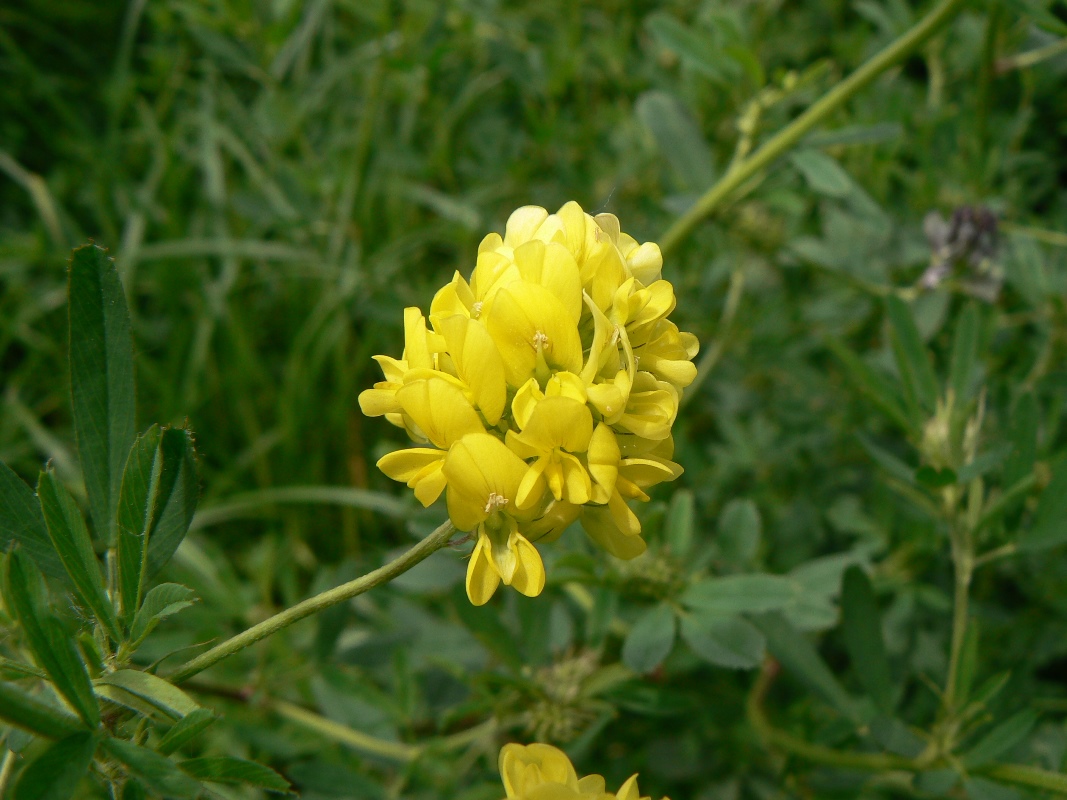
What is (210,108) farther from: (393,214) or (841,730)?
(841,730)

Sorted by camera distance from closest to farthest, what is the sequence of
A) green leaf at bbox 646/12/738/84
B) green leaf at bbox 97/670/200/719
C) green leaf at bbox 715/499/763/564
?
green leaf at bbox 97/670/200/719
green leaf at bbox 715/499/763/564
green leaf at bbox 646/12/738/84

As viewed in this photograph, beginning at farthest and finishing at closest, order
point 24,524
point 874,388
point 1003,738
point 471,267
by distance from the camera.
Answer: point 471,267, point 874,388, point 1003,738, point 24,524

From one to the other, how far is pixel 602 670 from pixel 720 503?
81 centimetres

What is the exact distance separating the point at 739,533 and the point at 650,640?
0.34m

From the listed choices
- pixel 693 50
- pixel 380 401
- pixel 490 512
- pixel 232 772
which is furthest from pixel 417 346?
pixel 693 50

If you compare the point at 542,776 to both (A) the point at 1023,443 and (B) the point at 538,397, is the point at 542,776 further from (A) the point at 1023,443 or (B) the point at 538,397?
(A) the point at 1023,443

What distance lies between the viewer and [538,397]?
2.63 ft

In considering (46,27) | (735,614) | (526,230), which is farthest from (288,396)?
(46,27)

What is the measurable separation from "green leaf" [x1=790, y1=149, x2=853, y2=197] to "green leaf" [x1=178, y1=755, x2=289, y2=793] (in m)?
1.28

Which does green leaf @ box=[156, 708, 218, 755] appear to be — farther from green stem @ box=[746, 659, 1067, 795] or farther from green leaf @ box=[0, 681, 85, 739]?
green stem @ box=[746, 659, 1067, 795]

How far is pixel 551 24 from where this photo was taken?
2.80m

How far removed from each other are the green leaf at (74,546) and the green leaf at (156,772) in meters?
0.14

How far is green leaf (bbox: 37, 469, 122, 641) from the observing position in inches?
31.1

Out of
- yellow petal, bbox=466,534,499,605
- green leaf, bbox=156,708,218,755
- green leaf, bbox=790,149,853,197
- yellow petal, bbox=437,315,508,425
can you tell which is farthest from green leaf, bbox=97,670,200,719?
green leaf, bbox=790,149,853,197
